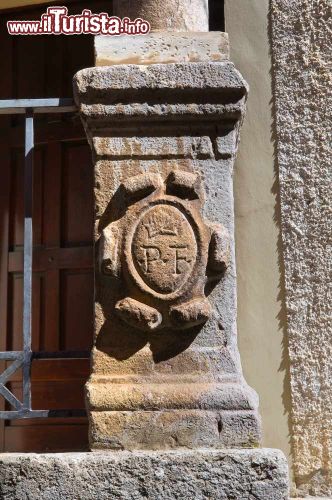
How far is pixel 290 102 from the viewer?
3314mm

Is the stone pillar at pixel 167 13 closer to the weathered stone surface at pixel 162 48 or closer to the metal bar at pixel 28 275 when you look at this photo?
the weathered stone surface at pixel 162 48

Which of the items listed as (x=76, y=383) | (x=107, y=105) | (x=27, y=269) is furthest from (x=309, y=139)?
(x=76, y=383)

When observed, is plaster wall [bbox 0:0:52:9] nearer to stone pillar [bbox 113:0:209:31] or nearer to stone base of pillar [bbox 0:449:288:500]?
stone pillar [bbox 113:0:209:31]

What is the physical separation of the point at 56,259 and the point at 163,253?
170cm

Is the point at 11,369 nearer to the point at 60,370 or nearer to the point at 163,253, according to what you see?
the point at 163,253

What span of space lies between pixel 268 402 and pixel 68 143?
1808 millimetres

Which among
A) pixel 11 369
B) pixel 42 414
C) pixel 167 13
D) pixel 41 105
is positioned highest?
pixel 167 13

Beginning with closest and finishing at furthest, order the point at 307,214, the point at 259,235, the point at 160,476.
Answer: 1. the point at 160,476
2. the point at 307,214
3. the point at 259,235

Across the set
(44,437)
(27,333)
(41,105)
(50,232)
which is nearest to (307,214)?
(41,105)

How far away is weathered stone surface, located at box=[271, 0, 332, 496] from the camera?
10.1 feet

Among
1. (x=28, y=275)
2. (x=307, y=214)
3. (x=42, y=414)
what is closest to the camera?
(x=42, y=414)

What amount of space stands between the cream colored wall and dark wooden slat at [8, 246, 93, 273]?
2.99 feet

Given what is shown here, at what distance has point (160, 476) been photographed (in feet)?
7.04

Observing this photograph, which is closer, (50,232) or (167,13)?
(167,13)
